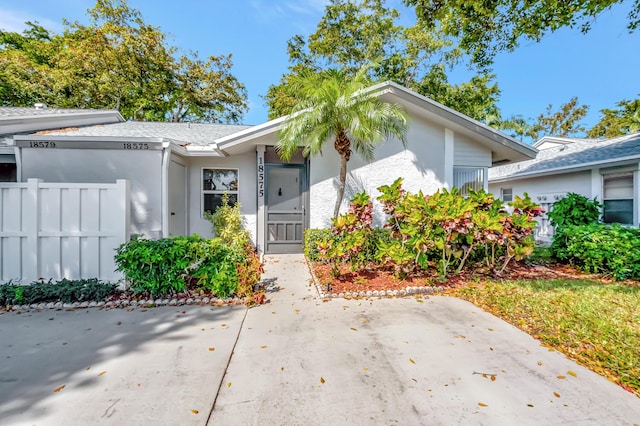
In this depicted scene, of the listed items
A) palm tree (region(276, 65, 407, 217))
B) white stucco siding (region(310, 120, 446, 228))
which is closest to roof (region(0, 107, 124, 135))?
palm tree (region(276, 65, 407, 217))

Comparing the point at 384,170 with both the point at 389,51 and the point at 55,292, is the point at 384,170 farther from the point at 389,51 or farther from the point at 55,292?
the point at 389,51

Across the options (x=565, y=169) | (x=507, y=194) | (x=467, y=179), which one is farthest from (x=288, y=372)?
(x=507, y=194)

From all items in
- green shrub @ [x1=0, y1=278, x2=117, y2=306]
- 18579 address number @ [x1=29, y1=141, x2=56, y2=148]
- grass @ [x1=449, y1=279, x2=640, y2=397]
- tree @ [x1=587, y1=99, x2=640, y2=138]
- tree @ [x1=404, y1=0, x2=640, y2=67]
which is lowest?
Result: grass @ [x1=449, y1=279, x2=640, y2=397]

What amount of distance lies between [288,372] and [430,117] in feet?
24.6

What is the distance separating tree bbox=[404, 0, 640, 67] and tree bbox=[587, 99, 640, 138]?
1885 centimetres

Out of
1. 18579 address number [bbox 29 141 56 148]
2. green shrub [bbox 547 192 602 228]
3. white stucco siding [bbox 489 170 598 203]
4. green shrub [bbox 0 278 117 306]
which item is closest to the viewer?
green shrub [bbox 0 278 117 306]

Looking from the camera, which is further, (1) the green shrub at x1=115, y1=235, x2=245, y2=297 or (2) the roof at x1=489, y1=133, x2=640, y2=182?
(2) the roof at x1=489, y1=133, x2=640, y2=182

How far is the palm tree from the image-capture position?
6336 millimetres

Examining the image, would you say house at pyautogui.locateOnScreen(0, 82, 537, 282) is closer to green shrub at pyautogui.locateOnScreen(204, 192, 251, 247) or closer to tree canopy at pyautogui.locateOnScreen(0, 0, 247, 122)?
green shrub at pyautogui.locateOnScreen(204, 192, 251, 247)

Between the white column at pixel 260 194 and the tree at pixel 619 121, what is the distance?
25506 mm

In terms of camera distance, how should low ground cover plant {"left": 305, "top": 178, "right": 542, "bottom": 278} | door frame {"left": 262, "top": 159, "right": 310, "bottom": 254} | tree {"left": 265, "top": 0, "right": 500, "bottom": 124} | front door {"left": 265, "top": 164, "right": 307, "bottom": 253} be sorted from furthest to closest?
→ 1. tree {"left": 265, "top": 0, "right": 500, "bottom": 124}
2. front door {"left": 265, "top": 164, "right": 307, "bottom": 253}
3. door frame {"left": 262, "top": 159, "right": 310, "bottom": 254}
4. low ground cover plant {"left": 305, "top": 178, "right": 542, "bottom": 278}

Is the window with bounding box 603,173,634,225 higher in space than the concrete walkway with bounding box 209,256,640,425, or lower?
higher

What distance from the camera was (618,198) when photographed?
8.81 metres

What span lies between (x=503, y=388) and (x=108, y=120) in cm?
1443
